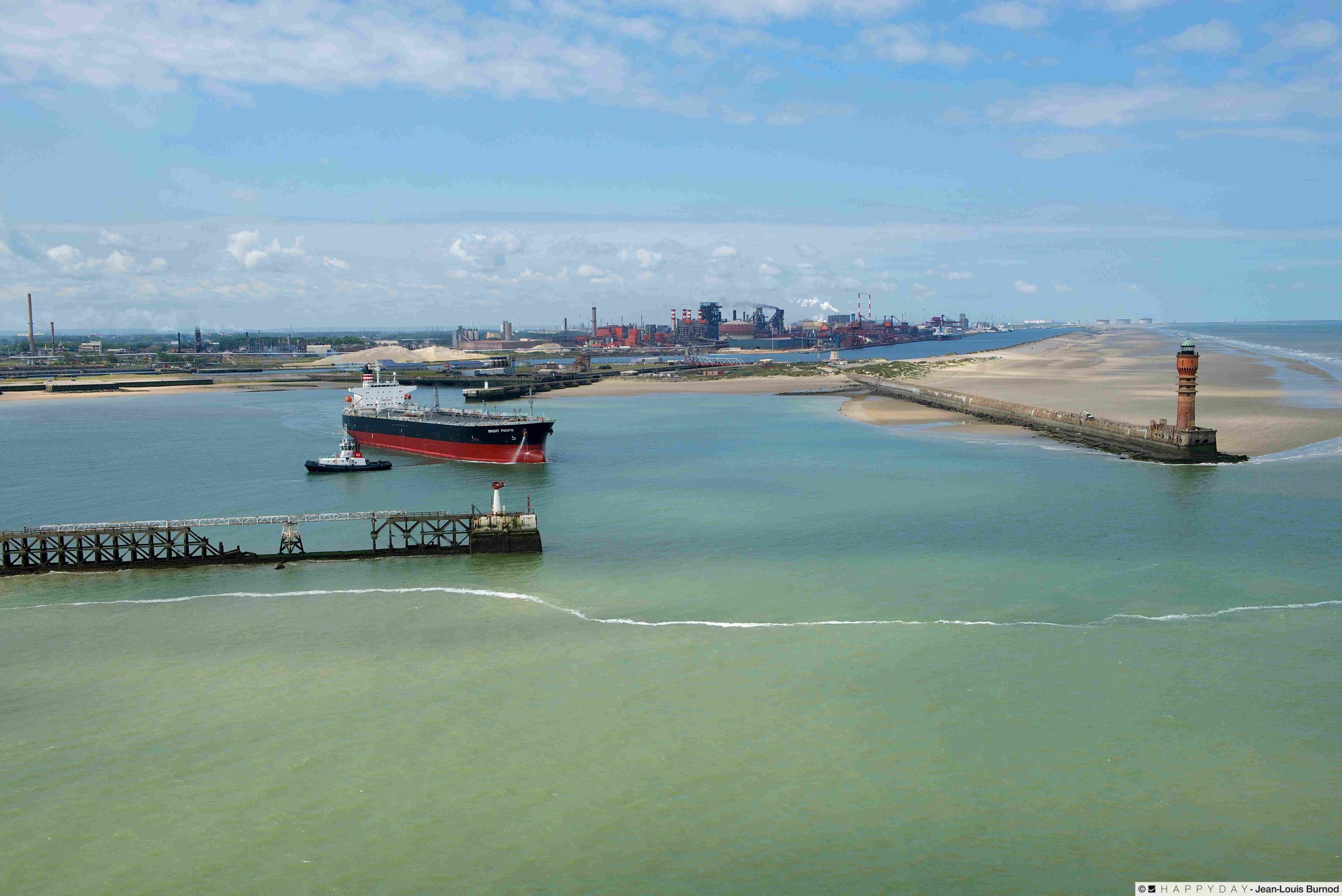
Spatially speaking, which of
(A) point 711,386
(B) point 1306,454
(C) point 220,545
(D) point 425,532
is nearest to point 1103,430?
(B) point 1306,454

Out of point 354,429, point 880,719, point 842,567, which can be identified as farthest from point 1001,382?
point 880,719

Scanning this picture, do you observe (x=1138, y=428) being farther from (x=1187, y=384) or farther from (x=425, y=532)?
(x=425, y=532)

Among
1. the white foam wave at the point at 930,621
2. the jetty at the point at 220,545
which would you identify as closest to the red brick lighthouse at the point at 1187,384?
the white foam wave at the point at 930,621

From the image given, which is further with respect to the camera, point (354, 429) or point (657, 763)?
point (354, 429)

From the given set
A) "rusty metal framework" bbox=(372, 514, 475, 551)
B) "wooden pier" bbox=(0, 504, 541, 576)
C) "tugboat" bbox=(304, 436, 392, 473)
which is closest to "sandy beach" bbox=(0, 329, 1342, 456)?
"tugboat" bbox=(304, 436, 392, 473)

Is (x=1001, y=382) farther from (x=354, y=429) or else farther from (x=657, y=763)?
(x=657, y=763)

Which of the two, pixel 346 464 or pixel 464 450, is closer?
pixel 346 464
